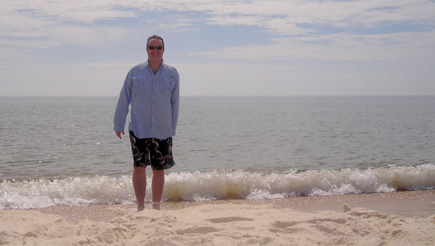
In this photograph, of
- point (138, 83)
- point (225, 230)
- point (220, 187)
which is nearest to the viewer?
point (225, 230)

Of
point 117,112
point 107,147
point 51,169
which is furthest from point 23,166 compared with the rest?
point 117,112

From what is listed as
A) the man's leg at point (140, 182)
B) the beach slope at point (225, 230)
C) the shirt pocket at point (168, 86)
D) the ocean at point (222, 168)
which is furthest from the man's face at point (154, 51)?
the ocean at point (222, 168)

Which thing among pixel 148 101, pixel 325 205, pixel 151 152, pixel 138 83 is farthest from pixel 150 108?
pixel 325 205

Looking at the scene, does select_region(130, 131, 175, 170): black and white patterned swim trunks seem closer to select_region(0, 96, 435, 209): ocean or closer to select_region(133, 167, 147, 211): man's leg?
select_region(133, 167, 147, 211): man's leg

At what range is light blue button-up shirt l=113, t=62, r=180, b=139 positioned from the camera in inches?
165

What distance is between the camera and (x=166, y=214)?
3.91 meters

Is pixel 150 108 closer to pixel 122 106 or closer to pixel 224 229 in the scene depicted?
pixel 122 106

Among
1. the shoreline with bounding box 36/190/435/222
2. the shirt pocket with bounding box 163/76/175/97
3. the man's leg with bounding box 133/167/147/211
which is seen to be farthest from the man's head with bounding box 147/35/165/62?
the shoreline with bounding box 36/190/435/222

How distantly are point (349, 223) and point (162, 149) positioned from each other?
206 cm

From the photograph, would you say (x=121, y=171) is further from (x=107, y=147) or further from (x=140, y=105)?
(x=140, y=105)

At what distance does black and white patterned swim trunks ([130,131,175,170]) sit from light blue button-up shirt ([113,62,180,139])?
7cm

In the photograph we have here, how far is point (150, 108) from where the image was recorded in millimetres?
4207

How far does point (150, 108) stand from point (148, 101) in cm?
8

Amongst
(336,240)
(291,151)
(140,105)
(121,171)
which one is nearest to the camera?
(336,240)
